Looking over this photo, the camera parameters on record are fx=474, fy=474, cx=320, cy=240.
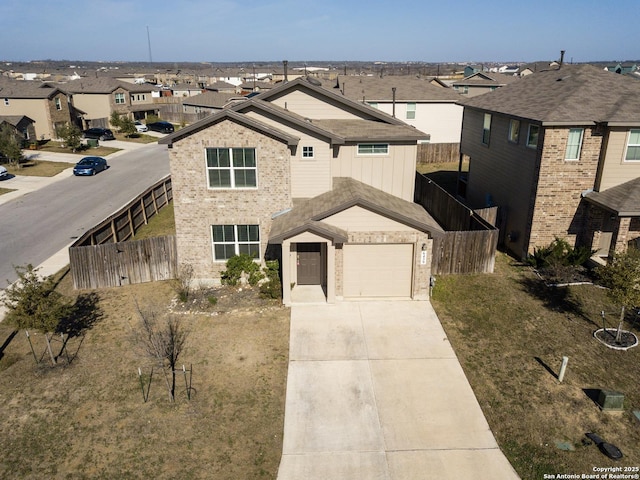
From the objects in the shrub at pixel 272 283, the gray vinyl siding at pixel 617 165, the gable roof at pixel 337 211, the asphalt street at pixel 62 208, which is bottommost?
the asphalt street at pixel 62 208

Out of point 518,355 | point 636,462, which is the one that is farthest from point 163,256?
point 636,462

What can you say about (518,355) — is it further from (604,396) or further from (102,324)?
(102,324)

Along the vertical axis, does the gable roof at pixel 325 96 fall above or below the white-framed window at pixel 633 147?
above

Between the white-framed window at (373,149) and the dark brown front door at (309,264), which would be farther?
the white-framed window at (373,149)

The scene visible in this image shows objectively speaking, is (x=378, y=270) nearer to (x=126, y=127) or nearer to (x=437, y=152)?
(x=437, y=152)

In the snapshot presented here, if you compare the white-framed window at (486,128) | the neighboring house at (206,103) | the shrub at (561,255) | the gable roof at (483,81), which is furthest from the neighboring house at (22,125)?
the gable roof at (483,81)

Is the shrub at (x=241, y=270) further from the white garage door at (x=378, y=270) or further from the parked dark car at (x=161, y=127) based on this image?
the parked dark car at (x=161, y=127)

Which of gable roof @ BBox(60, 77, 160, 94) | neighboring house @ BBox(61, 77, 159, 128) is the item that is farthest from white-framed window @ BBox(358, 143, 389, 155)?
gable roof @ BBox(60, 77, 160, 94)

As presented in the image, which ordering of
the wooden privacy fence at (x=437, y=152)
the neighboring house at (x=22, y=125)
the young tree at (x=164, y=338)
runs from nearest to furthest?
the young tree at (x=164, y=338) → the wooden privacy fence at (x=437, y=152) → the neighboring house at (x=22, y=125)
